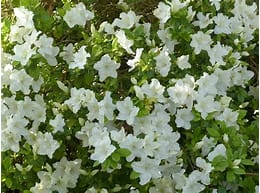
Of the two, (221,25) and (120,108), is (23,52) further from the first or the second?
(221,25)

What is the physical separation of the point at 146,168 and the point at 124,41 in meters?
0.43

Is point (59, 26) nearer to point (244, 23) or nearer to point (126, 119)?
point (126, 119)

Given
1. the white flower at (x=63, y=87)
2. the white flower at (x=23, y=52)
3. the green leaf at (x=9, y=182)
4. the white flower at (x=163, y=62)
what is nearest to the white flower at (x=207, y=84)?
the white flower at (x=163, y=62)

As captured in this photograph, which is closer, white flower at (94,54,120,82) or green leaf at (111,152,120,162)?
green leaf at (111,152,120,162)

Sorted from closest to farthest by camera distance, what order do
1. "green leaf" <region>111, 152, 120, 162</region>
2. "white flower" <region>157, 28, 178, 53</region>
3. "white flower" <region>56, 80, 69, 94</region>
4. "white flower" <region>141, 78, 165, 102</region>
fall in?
"green leaf" <region>111, 152, 120, 162</region> → "white flower" <region>141, 78, 165, 102</region> → "white flower" <region>56, 80, 69, 94</region> → "white flower" <region>157, 28, 178, 53</region>

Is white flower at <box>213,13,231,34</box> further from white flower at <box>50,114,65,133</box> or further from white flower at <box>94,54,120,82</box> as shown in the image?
white flower at <box>50,114,65,133</box>

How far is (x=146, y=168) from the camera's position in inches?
70.6

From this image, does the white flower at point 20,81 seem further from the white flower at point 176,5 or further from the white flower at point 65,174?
the white flower at point 176,5

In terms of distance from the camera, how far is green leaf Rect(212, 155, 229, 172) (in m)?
1.77

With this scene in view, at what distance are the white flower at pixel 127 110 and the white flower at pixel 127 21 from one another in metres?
0.31

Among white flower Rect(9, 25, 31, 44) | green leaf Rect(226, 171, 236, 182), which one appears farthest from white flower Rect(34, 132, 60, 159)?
green leaf Rect(226, 171, 236, 182)

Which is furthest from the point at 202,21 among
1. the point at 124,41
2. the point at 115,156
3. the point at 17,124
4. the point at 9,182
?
the point at 9,182

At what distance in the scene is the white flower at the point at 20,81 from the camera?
6.19 ft

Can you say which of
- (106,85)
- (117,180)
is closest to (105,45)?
(106,85)
